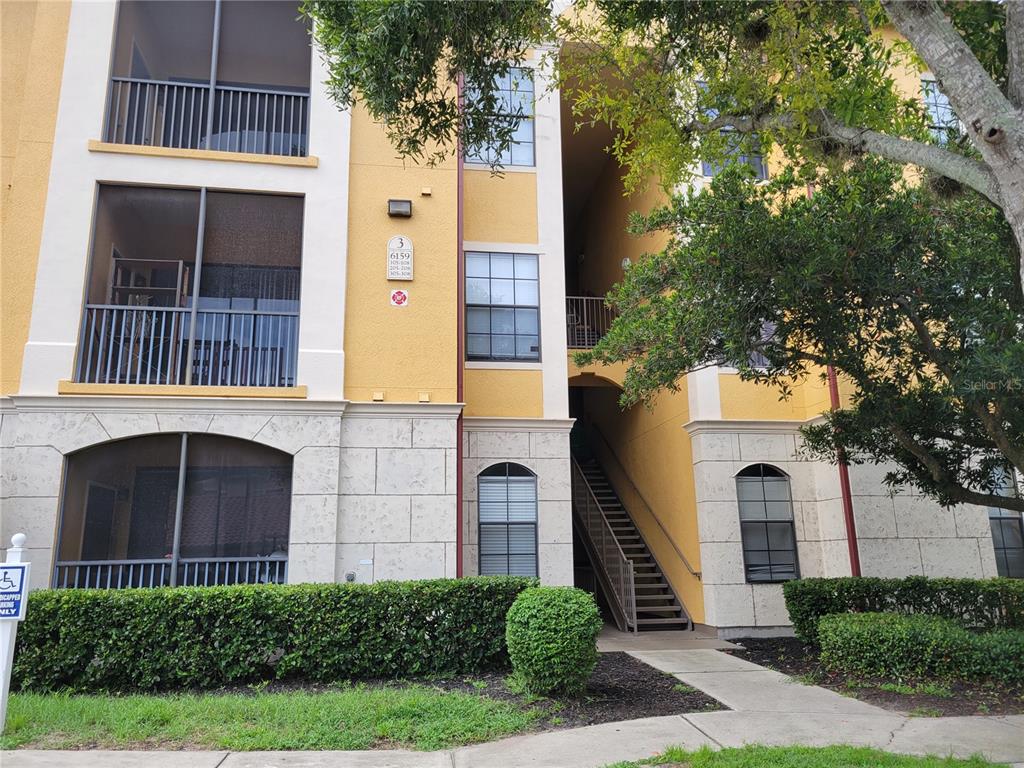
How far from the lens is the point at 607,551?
45.0ft

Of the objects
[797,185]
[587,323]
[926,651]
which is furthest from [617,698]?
[587,323]

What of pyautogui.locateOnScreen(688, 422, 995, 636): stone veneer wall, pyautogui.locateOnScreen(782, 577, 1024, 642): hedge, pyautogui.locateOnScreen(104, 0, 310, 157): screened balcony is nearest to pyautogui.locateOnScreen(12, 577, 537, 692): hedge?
pyautogui.locateOnScreen(782, 577, 1024, 642): hedge

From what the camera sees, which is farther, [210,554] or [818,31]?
[210,554]

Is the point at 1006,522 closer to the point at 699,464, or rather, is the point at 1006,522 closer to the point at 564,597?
the point at 699,464

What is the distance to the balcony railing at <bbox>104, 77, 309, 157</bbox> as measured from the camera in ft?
33.9

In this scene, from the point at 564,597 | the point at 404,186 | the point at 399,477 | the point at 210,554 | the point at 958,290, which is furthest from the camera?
the point at 404,186

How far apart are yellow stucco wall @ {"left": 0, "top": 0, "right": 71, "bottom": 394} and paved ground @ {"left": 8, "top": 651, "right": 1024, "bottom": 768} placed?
5.96 m

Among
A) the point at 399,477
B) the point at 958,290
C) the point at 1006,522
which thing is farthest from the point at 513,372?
the point at 1006,522

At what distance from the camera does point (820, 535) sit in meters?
11.9

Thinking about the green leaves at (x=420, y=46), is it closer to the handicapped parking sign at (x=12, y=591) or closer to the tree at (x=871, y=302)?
the tree at (x=871, y=302)

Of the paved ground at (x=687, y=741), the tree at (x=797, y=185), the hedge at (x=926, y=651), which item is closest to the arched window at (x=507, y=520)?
the tree at (x=797, y=185)

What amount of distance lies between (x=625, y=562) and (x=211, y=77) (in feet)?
32.0

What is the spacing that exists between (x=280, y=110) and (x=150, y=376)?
4.24m

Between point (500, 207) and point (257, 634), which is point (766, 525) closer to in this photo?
point (500, 207)
